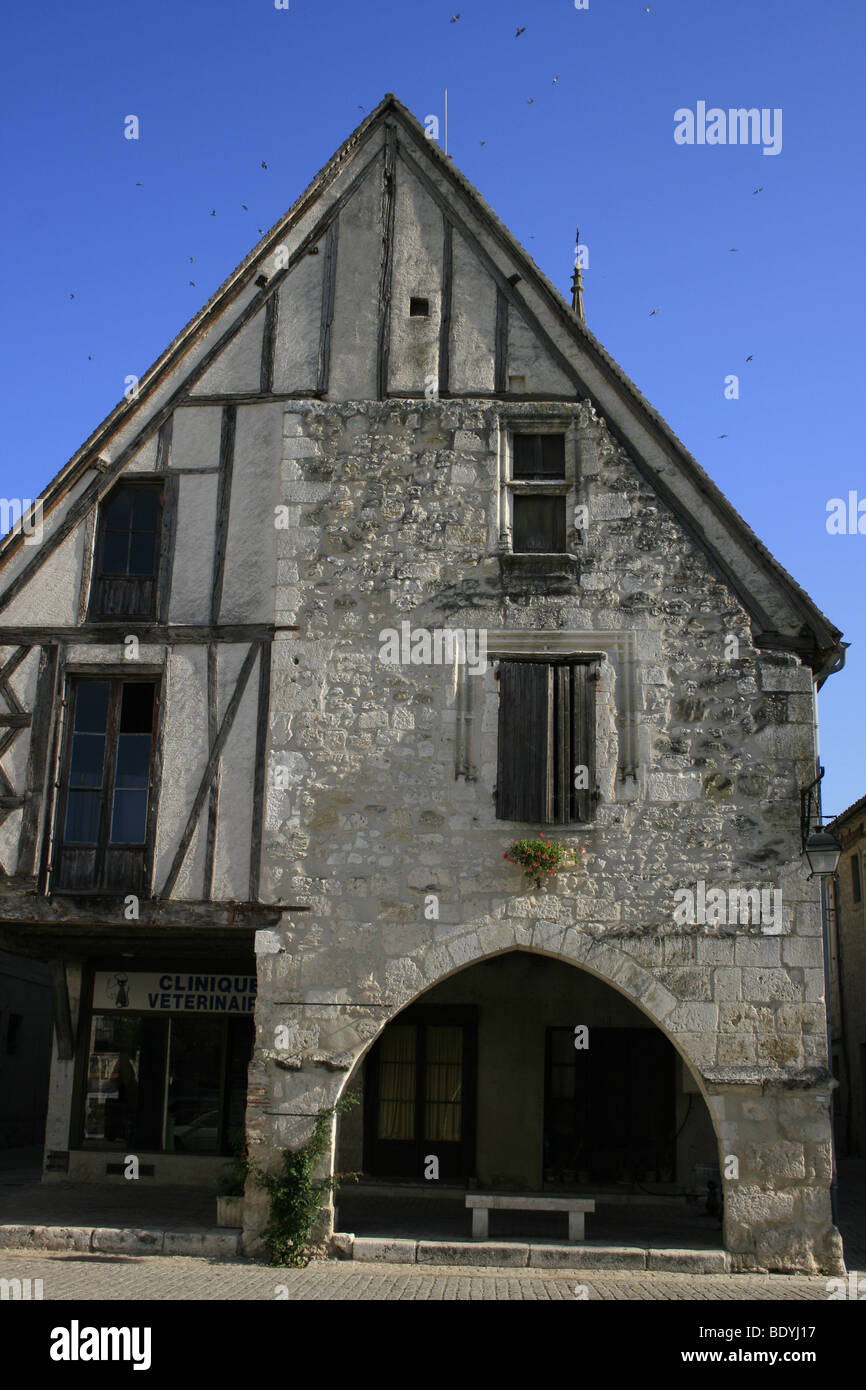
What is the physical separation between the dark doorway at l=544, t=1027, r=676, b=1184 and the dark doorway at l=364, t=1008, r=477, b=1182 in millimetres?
882

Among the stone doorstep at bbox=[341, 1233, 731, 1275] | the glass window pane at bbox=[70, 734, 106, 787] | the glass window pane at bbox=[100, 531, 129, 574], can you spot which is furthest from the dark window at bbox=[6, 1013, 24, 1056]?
the stone doorstep at bbox=[341, 1233, 731, 1275]

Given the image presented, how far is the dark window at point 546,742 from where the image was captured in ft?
32.8

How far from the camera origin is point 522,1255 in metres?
9.16

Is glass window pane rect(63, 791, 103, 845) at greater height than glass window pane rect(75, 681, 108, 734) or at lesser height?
lesser

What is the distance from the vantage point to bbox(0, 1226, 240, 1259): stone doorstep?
9.37 metres

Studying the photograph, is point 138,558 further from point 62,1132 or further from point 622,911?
point 62,1132

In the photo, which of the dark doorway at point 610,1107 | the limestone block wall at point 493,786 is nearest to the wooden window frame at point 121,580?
the limestone block wall at point 493,786

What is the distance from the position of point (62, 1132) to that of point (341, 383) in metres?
8.24

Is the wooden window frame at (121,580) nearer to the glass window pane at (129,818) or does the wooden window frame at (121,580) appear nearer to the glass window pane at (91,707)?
the glass window pane at (91,707)

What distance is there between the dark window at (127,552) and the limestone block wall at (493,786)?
129 centimetres

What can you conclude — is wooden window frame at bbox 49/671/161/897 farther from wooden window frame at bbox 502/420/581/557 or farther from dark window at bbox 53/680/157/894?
wooden window frame at bbox 502/420/581/557

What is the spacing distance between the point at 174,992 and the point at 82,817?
3.44 m

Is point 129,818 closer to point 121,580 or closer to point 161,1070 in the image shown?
point 121,580

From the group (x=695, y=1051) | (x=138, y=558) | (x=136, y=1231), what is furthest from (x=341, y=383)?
(x=136, y=1231)
